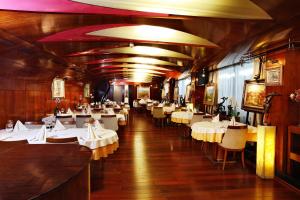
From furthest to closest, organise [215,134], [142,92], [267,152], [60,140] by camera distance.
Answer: [142,92] < [215,134] < [267,152] < [60,140]

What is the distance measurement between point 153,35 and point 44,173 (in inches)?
245

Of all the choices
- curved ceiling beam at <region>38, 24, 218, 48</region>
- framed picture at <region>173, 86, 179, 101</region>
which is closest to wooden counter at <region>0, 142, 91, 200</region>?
curved ceiling beam at <region>38, 24, 218, 48</region>

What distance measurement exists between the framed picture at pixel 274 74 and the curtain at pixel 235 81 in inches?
71.1

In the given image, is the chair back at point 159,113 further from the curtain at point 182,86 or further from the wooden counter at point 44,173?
the wooden counter at point 44,173

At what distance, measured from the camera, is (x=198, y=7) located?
4434 mm

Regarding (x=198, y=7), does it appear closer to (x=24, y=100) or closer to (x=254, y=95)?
(x=254, y=95)

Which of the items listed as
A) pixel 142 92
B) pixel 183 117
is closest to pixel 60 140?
pixel 183 117

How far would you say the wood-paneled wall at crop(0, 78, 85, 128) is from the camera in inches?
225

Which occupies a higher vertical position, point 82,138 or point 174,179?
point 82,138

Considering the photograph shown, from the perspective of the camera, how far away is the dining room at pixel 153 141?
2523 mm

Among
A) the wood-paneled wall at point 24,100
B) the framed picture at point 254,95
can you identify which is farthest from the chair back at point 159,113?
the framed picture at point 254,95

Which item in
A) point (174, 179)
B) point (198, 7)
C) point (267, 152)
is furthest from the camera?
point (267, 152)

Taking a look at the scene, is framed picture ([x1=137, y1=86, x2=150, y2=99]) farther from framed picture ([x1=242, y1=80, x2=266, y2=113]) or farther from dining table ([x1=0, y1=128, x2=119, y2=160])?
dining table ([x1=0, y1=128, x2=119, y2=160])

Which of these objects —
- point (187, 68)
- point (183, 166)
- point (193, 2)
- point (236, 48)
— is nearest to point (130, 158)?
point (183, 166)
